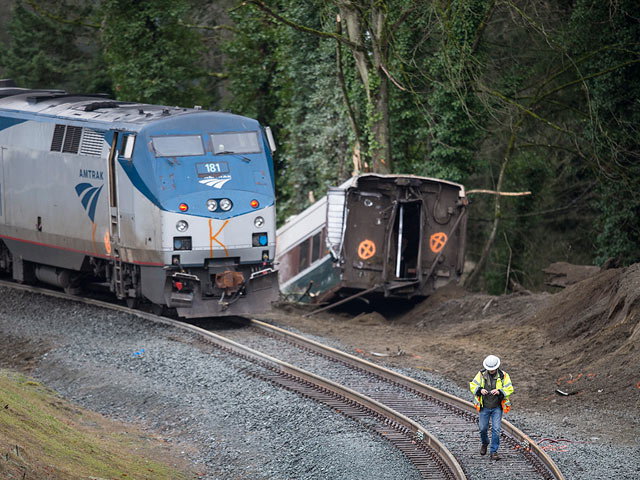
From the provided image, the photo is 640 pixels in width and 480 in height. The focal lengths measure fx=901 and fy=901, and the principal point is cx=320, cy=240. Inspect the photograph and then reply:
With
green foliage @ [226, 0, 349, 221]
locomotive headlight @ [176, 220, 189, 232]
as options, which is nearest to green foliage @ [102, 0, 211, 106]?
green foliage @ [226, 0, 349, 221]

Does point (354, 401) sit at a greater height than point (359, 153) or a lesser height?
lesser

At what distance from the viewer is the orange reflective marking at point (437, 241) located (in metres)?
20.4

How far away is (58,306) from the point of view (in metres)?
18.9

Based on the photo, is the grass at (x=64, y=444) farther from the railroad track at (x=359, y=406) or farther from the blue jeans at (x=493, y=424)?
the blue jeans at (x=493, y=424)

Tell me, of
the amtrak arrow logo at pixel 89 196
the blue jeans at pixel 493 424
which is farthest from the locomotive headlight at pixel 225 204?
the blue jeans at pixel 493 424

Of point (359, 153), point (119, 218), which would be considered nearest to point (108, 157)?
point (119, 218)

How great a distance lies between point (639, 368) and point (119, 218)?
954cm

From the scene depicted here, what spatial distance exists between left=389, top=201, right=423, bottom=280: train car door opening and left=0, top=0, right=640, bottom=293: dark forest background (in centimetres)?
366

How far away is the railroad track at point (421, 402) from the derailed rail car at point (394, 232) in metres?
3.45

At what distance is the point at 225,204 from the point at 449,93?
10.4 meters

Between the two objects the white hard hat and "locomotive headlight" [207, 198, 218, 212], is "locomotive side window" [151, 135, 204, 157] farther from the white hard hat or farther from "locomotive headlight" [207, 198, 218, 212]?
the white hard hat

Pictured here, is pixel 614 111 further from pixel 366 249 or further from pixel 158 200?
pixel 158 200

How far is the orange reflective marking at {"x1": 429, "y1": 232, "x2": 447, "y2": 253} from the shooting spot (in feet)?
66.8

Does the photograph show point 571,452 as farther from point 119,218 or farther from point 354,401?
point 119,218
